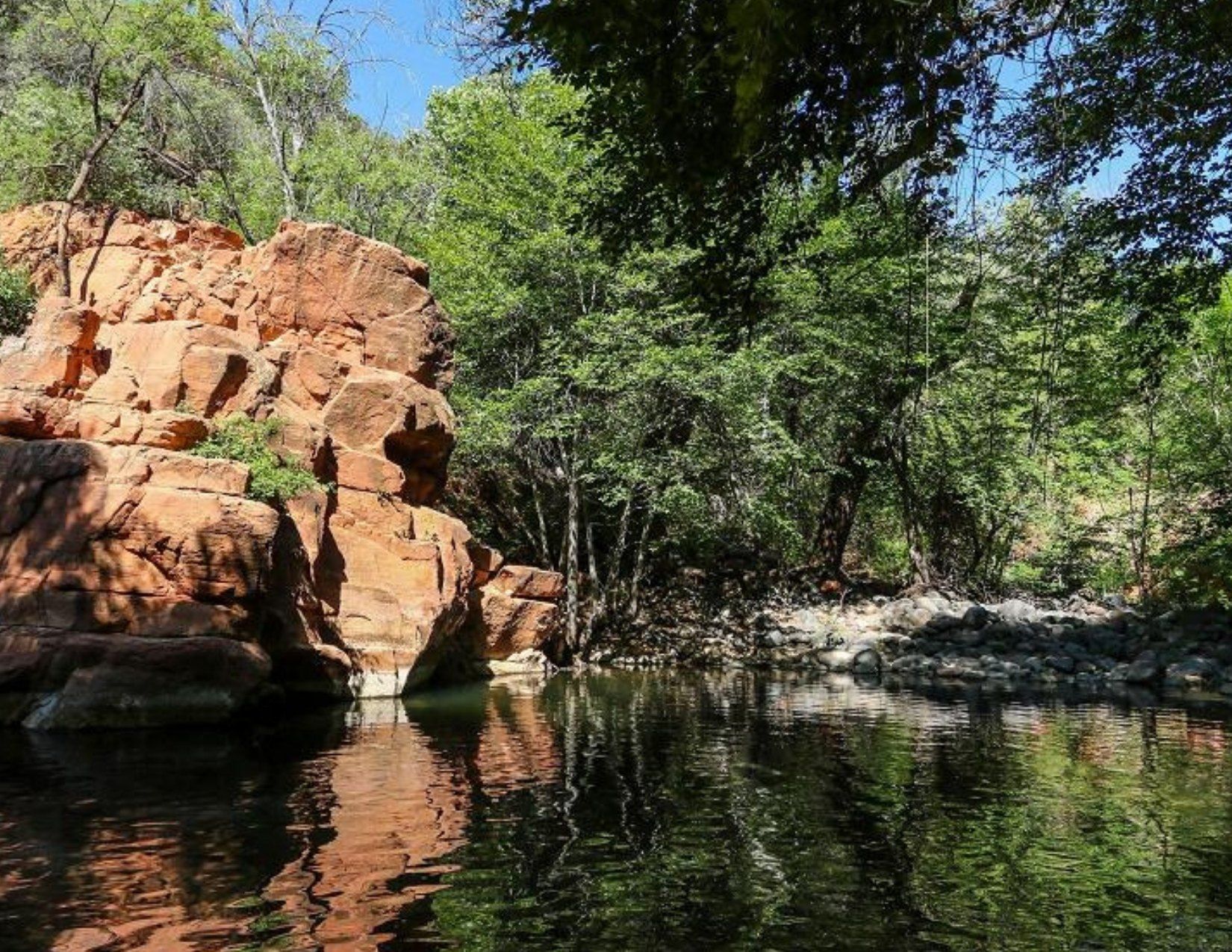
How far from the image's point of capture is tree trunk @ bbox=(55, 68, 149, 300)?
1833 cm

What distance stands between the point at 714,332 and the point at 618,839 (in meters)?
7.39

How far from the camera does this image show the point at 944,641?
21719 mm

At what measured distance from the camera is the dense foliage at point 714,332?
1069cm

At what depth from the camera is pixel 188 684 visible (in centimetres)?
1234

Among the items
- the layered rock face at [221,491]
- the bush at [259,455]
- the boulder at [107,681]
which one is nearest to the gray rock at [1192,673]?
the layered rock face at [221,491]

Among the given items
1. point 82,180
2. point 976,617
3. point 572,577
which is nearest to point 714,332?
point 572,577

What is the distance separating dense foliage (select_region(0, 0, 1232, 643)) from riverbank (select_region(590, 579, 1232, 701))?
1405mm

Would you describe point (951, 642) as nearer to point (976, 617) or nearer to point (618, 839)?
point (976, 617)

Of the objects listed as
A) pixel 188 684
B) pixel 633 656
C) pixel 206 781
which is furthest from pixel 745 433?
pixel 206 781

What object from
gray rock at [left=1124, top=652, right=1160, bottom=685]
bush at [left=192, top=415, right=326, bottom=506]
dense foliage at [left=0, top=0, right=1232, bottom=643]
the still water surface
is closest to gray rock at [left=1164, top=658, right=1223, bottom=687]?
gray rock at [left=1124, top=652, right=1160, bottom=685]

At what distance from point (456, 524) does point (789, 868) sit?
13160 mm

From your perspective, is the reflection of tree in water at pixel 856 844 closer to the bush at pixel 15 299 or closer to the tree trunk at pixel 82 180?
the tree trunk at pixel 82 180

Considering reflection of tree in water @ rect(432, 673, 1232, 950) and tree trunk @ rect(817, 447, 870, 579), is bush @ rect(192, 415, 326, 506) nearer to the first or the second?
reflection of tree in water @ rect(432, 673, 1232, 950)

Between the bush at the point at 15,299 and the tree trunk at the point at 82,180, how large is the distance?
2.29 ft
